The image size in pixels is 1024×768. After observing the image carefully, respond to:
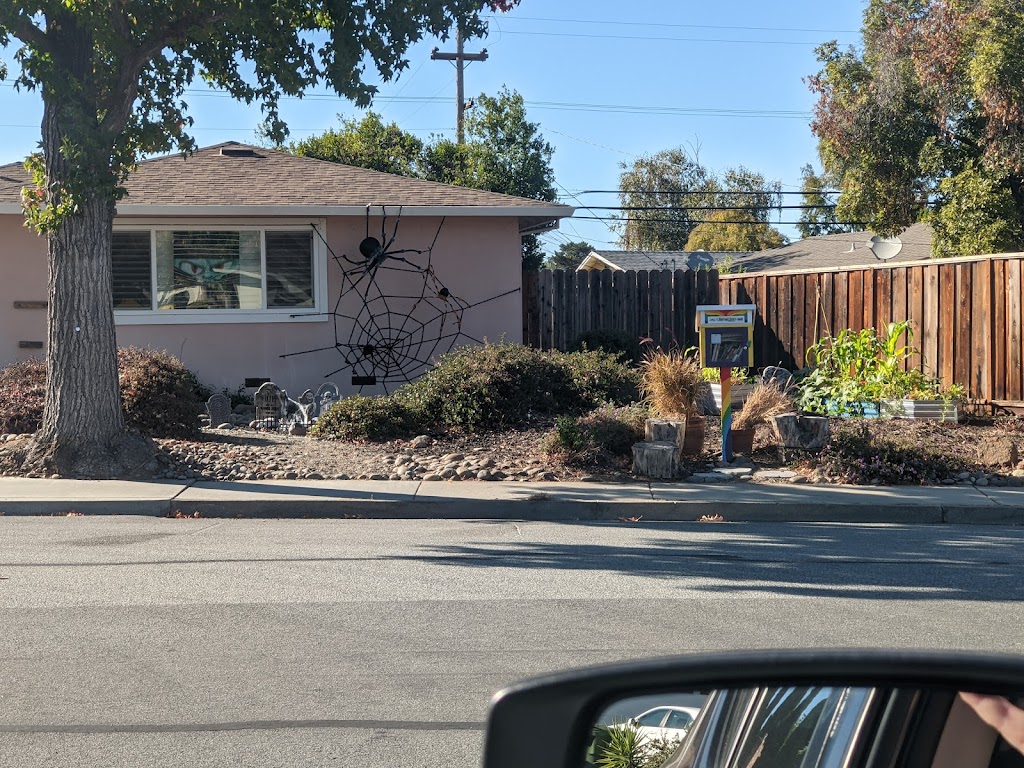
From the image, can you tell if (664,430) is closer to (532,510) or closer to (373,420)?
(532,510)

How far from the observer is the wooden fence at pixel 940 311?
13812 mm

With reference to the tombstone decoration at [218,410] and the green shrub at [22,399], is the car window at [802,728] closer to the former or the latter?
the green shrub at [22,399]

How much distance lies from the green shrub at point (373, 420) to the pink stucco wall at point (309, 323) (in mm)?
3804

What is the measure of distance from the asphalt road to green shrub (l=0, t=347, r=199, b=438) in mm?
3420

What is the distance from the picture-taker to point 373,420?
41.9 feet

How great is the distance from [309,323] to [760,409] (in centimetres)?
789

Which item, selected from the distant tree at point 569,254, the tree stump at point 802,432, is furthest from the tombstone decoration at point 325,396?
the distant tree at point 569,254

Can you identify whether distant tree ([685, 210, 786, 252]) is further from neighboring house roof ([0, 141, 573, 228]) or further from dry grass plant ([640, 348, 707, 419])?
dry grass plant ([640, 348, 707, 419])

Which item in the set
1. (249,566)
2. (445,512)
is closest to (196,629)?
(249,566)

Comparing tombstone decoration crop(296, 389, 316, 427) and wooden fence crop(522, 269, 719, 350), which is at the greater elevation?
wooden fence crop(522, 269, 719, 350)

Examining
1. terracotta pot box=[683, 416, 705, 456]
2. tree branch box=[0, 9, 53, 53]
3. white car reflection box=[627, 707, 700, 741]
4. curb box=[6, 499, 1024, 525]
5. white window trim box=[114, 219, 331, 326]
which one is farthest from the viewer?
white window trim box=[114, 219, 331, 326]

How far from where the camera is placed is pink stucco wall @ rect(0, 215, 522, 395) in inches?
636

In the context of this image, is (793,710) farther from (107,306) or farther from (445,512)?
(107,306)

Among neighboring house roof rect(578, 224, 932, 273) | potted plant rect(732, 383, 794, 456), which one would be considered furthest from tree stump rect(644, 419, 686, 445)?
neighboring house roof rect(578, 224, 932, 273)
